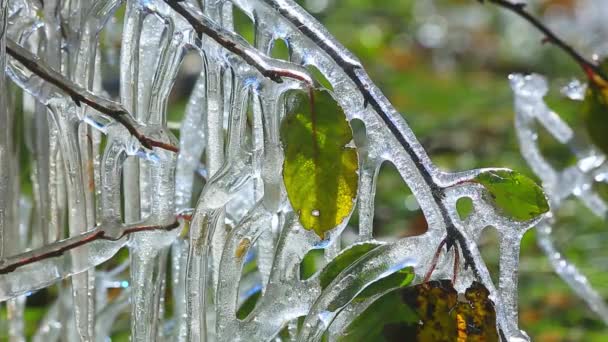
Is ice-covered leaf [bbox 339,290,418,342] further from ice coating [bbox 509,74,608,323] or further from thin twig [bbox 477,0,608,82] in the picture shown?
ice coating [bbox 509,74,608,323]

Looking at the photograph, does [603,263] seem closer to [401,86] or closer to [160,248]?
[160,248]

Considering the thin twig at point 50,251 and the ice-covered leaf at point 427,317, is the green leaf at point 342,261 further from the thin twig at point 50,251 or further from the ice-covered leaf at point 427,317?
the thin twig at point 50,251

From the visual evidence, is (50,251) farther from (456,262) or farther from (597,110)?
(597,110)

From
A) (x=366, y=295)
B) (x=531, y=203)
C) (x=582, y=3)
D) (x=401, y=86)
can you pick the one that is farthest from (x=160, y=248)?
(x=582, y=3)

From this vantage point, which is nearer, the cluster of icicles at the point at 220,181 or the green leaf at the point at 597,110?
the cluster of icicles at the point at 220,181

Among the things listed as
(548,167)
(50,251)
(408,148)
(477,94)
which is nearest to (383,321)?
(408,148)

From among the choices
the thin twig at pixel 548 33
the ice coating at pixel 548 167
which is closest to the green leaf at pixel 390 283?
the thin twig at pixel 548 33

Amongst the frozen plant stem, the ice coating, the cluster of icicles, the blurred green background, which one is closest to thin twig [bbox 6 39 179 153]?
the cluster of icicles
